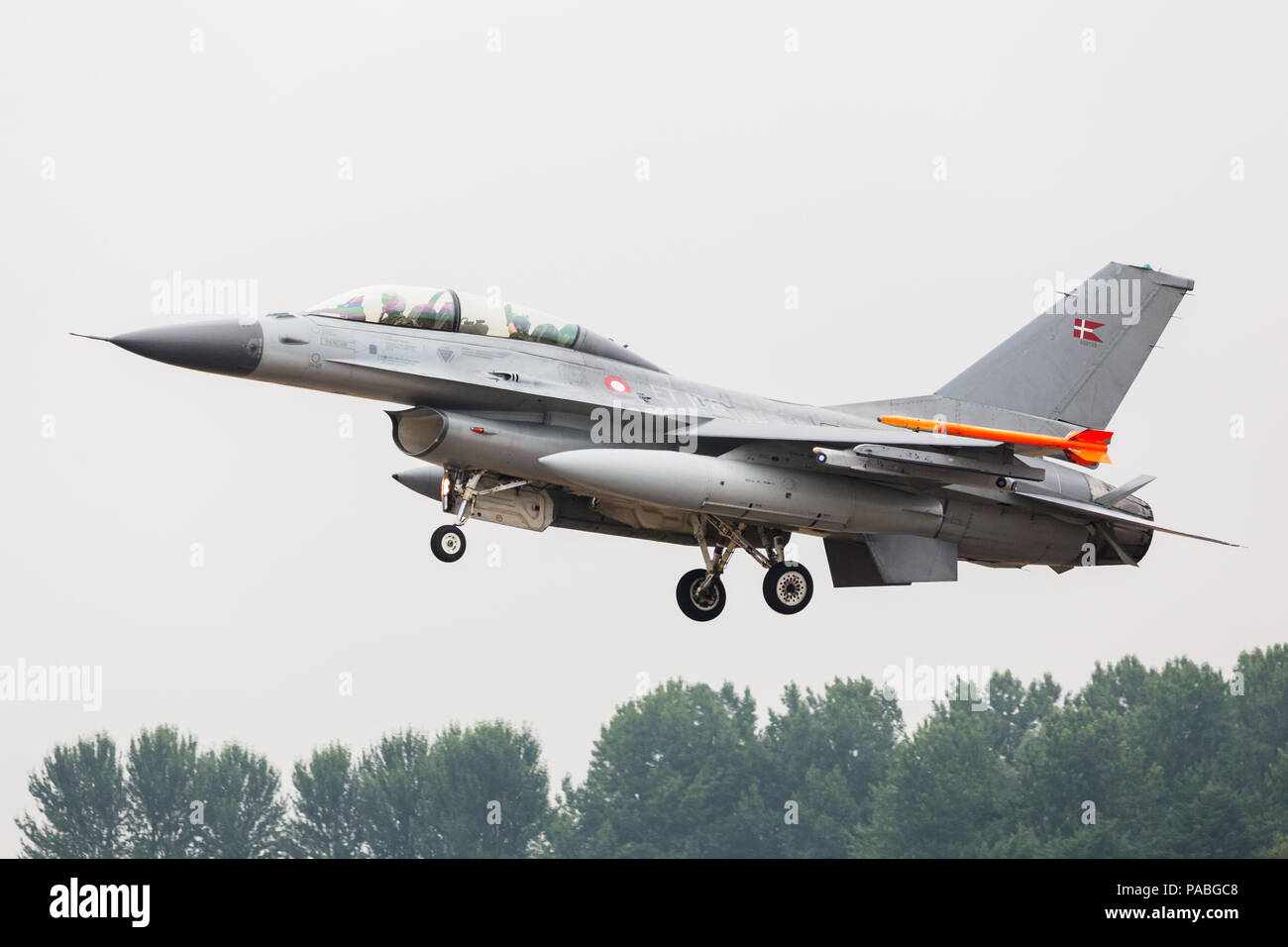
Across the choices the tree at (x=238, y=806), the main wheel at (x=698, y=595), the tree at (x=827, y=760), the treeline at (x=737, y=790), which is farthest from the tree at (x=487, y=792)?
the main wheel at (x=698, y=595)

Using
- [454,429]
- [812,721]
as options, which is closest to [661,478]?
[454,429]

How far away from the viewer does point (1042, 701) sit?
212 feet

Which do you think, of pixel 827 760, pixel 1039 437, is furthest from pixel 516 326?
pixel 827 760

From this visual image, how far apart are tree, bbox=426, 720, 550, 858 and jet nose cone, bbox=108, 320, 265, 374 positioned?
37462 mm

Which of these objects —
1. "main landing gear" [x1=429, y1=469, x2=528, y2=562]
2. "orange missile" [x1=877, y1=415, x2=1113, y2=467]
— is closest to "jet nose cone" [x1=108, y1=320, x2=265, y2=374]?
"main landing gear" [x1=429, y1=469, x2=528, y2=562]

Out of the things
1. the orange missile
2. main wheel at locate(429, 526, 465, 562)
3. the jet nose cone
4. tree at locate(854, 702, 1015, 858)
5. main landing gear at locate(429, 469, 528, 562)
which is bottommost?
tree at locate(854, 702, 1015, 858)

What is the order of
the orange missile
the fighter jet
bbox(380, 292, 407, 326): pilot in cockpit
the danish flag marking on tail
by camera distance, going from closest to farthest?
the fighter jet < bbox(380, 292, 407, 326): pilot in cockpit < the orange missile < the danish flag marking on tail

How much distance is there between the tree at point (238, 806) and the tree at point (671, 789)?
8540 millimetres

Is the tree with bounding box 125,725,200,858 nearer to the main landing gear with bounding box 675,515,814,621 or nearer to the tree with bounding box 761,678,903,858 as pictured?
the tree with bounding box 761,678,903,858

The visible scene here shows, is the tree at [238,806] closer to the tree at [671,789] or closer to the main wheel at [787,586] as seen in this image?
the tree at [671,789]

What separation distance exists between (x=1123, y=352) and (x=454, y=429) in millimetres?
9234

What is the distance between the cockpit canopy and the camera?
19.5 m
